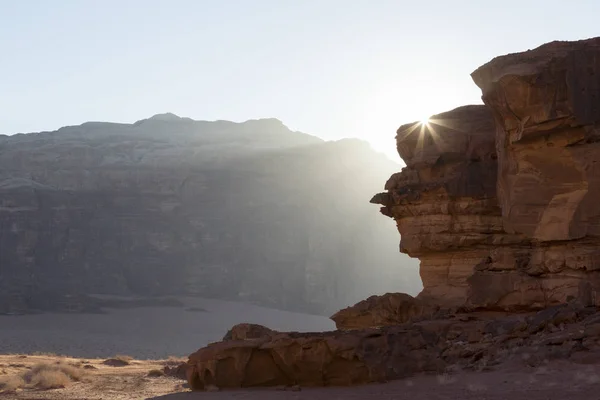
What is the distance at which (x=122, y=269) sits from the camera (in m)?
64.8

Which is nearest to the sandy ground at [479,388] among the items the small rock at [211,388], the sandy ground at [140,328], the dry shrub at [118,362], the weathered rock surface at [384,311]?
the small rock at [211,388]

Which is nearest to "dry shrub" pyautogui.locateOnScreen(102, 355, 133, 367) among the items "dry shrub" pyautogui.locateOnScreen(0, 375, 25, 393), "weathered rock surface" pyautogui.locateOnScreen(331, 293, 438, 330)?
"dry shrub" pyautogui.locateOnScreen(0, 375, 25, 393)

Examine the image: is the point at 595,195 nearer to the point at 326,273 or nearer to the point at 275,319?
the point at 275,319

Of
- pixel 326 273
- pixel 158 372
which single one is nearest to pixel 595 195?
pixel 158 372

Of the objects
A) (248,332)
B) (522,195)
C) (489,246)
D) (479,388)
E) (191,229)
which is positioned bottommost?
(248,332)

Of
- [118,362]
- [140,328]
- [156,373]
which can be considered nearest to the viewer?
[156,373]

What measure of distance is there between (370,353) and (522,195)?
6.15 metres

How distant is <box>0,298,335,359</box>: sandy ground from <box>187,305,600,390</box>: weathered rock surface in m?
29.7

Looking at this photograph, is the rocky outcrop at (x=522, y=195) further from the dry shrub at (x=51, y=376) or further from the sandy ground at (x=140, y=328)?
the sandy ground at (x=140, y=328)

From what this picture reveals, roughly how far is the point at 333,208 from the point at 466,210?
184 feet

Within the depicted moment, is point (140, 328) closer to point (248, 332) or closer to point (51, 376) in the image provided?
point (51, 376)

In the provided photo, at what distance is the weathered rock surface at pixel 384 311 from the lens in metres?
17.6

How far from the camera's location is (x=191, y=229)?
225 feet

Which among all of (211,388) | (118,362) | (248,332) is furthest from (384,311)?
(118,362)
